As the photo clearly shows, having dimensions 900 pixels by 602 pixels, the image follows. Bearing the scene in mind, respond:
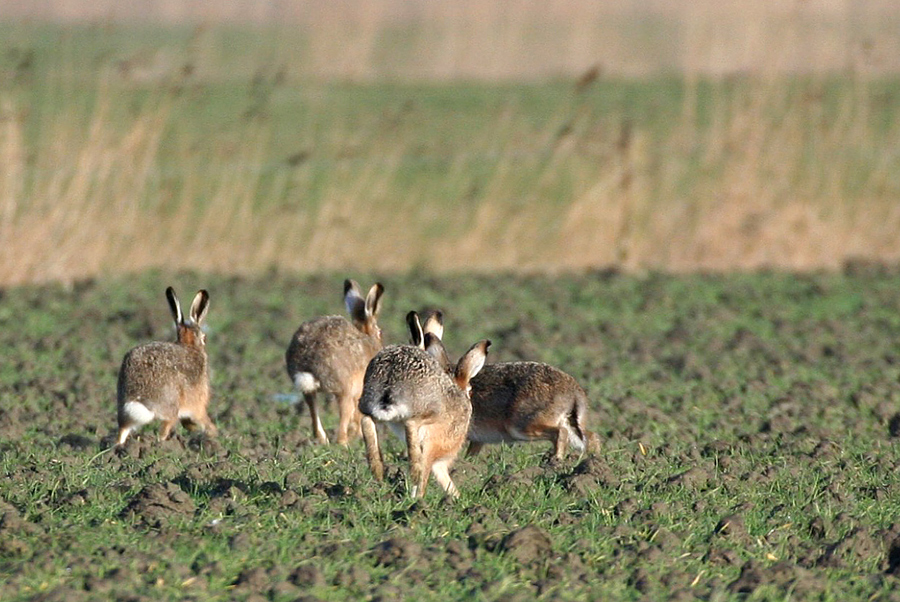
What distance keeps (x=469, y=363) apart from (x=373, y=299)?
1.69 metres

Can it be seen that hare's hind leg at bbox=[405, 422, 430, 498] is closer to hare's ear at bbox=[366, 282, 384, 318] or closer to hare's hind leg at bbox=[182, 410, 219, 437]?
hare's hind leg at bbox=[182, 410, 219, 437]

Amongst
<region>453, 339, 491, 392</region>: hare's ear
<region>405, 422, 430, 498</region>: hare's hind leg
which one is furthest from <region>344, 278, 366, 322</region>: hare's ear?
<region>405, 422, 430, 498</region>: hare's hind leg

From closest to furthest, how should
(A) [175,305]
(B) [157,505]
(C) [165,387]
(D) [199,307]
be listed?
(B) [157,505]
(C) [165,387]
(A) [175,305]
(D) [199,307]

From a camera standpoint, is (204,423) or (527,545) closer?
(527,545)

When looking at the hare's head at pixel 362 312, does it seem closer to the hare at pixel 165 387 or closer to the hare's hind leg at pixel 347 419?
the hare's hind leg at pixel 347 419

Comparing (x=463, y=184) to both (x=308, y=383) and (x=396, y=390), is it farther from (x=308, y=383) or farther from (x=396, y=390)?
(x=396, y=390)

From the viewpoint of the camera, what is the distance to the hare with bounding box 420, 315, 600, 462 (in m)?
7.28

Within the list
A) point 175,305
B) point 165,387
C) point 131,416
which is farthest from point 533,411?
point 175,305

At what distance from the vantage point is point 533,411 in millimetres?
7301

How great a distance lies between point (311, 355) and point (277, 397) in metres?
0.98

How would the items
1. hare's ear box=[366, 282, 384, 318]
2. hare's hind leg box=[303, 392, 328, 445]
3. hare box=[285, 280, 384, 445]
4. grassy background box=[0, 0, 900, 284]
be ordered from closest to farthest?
hare's hind leg box=[303, 392, 328, 445]
hare box=[285, 280, 384, 445]
hare's ear box=[366, 282, 384, 318]
grassy background box=[0, 0, 900, 284]

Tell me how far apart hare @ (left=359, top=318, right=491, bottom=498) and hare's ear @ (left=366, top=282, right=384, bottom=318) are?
6.27ft

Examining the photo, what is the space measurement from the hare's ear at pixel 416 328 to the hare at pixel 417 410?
27 centimetres

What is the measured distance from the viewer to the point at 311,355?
26.2 feet
